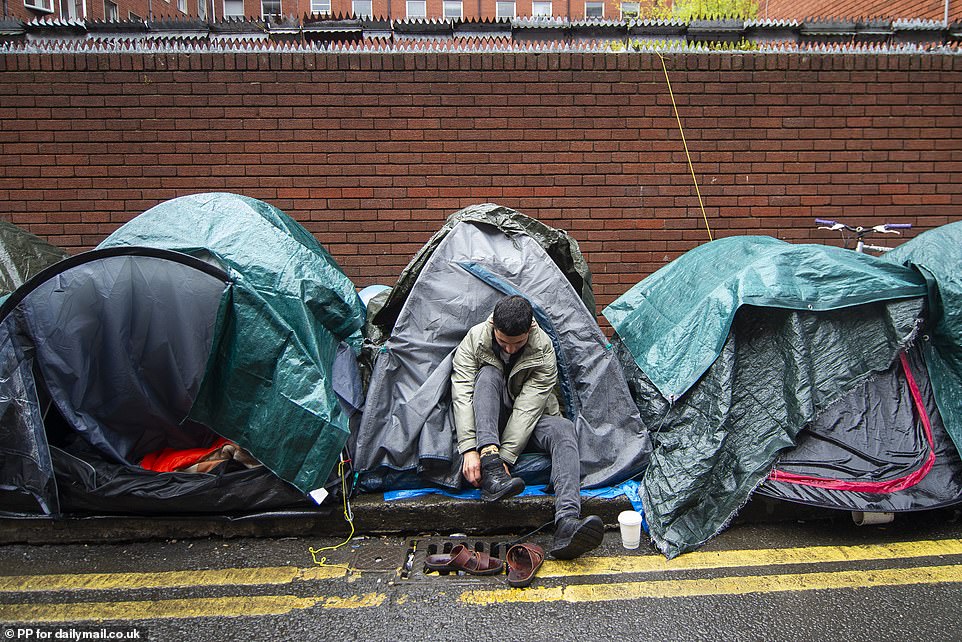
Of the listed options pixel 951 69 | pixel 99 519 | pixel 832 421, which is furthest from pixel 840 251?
pixel 99 519

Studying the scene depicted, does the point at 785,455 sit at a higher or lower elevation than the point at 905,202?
lower

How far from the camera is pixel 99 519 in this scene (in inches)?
140

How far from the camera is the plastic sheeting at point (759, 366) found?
11.7 feet

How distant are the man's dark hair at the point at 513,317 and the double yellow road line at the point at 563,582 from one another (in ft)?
3.98

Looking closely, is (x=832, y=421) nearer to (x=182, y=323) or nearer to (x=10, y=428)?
(x=182, y=323)

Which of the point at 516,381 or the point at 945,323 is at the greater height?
the point at 945,323

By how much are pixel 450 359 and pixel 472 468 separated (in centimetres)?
71

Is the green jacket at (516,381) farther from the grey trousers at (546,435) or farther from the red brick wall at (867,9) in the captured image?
the red brick wall at (867,9)

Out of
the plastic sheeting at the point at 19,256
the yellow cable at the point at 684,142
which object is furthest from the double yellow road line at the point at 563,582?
the yellow cable at the point at 684,142

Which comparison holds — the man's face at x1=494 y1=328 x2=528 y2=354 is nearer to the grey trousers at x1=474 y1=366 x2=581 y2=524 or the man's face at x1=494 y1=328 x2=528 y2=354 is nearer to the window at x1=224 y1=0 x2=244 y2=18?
the grey trousers at x1=474 y1=366 x2=581 y2=524

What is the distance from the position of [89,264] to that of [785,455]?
155 inches

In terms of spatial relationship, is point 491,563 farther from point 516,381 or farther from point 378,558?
point 516,381

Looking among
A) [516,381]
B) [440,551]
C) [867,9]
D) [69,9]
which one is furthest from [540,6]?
[440,551]

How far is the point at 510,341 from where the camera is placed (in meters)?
3.69
